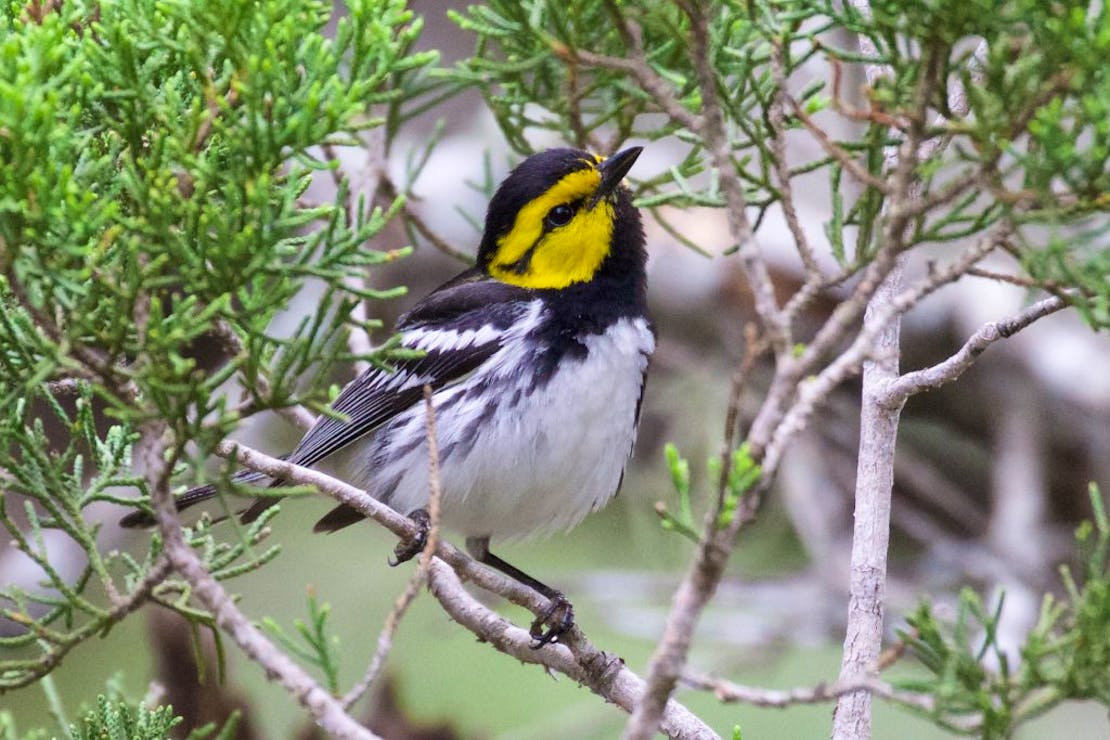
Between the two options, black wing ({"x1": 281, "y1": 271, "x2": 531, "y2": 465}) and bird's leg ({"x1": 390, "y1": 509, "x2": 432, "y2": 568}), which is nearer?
bird's leg ({"x1": 390, "y1": 509, "x2": 432, "y2": 568})

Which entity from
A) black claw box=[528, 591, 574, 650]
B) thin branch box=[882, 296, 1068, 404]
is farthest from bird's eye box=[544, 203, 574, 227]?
thin branch box=[882, 296, 1068, 404]

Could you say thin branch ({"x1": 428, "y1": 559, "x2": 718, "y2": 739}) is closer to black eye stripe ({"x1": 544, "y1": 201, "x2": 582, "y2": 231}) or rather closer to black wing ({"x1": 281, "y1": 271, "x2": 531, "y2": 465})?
black wing ({"x1": 281, "y1": 271, "x2": 531, "y2": 465})

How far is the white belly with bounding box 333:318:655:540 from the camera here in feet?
9.50

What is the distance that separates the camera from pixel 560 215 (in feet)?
10.2

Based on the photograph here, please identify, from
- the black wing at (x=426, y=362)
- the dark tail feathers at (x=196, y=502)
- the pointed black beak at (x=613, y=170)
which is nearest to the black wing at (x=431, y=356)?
the black wing at (x=426, y=362)

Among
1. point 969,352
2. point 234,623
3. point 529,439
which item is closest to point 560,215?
point 529,439

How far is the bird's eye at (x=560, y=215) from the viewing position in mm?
3096

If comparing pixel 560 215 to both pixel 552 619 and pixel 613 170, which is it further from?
pixel 552 619

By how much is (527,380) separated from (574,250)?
377 mm

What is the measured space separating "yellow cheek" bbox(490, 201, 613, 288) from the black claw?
750 millimetres

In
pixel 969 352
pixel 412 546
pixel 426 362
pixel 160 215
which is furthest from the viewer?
pixel 426 362

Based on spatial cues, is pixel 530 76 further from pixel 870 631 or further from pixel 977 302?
pixel 977 302

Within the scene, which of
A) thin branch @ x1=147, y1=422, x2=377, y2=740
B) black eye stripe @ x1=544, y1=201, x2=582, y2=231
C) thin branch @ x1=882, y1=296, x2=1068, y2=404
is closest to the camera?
thin branch @ x1=147, y1=422, x2=377, y2=740

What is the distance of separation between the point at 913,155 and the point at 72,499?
4.08 ft
